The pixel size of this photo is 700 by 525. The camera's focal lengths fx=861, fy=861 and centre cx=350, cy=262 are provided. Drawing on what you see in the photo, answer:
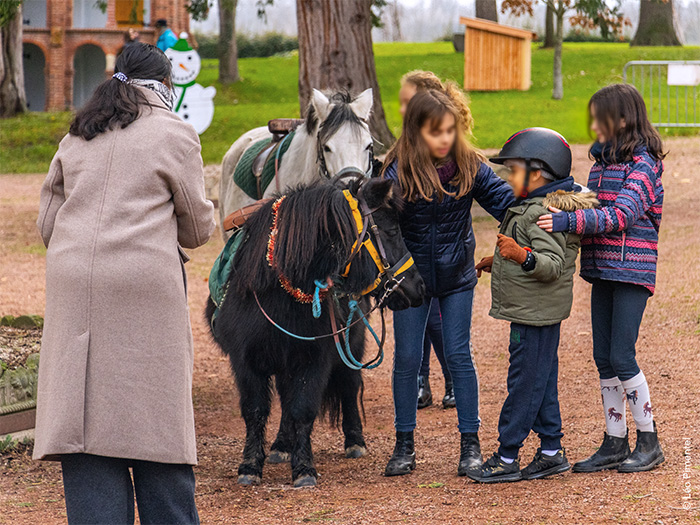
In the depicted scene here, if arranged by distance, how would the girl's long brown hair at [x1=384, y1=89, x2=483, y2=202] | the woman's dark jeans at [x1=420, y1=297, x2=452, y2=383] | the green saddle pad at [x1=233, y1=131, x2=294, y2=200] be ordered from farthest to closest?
the green saddle pad at [x1=233, y1=131, x2=294, y2=200], the woman's dark jeans at [x1=420, y1=297, x2=452, y2=383], the girl's long brown hair at [x1=384, y1=89, x2=483, y2=202]

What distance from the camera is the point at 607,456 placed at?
4.01 metres

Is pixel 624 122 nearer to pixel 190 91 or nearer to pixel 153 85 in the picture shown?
pixel 153 85

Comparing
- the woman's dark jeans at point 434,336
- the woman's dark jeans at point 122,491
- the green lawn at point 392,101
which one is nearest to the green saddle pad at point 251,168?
the woman's dark jeans at point 434,336

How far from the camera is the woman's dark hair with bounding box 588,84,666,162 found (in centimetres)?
380

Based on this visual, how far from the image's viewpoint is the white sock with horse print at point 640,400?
153 inches

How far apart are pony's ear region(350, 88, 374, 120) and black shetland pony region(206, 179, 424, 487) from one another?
1841 millimetres

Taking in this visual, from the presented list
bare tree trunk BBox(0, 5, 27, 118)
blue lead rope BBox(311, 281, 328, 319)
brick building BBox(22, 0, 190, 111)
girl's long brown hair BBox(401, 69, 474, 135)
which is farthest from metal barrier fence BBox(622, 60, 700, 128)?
brick building BBox(22, 0, 190, 111)

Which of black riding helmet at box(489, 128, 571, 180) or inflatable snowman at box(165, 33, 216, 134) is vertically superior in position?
inflatable snowman at box(165, 33, 216, 134)

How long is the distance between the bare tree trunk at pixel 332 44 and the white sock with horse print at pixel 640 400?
26.7ft

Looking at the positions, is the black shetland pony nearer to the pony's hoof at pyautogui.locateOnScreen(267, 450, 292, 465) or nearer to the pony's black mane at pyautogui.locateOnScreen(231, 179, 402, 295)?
the pony's black mane at pyautogui.locateOnScreen(231, 179, 402, 295)

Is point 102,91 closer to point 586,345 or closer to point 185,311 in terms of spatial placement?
point 185,311

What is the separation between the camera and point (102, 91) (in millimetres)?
2740

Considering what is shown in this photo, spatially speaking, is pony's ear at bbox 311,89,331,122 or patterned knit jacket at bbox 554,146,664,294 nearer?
patterned knit jacket at bbox 554,146,664,294

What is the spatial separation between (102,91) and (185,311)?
0.75 meters
